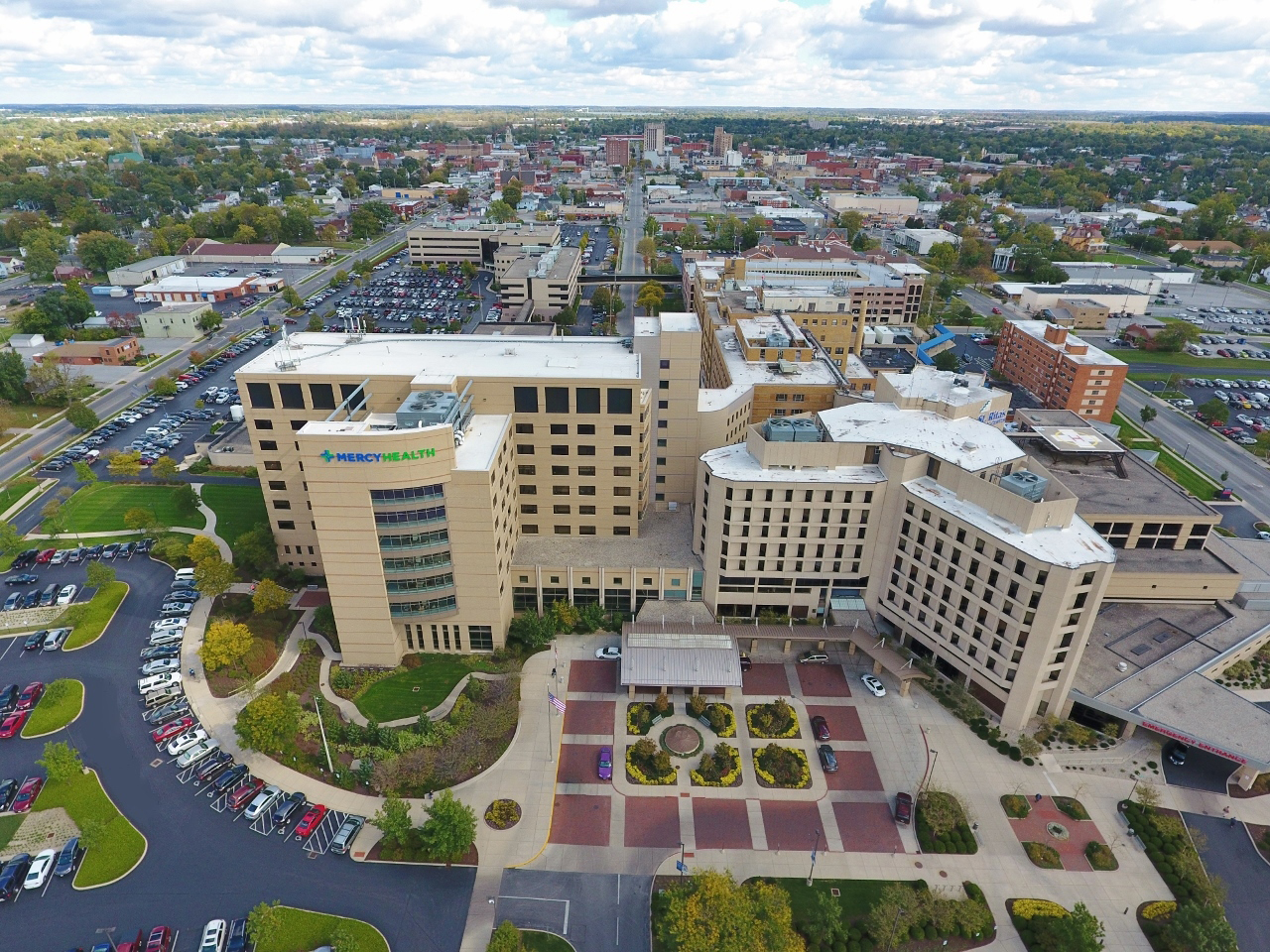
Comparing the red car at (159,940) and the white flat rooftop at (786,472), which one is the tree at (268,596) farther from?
the white flat rooftop at (786,472)

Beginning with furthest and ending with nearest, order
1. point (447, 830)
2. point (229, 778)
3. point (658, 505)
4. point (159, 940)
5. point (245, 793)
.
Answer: point (658, 505), point (229, 778), point (245, 793), point (447, 830), point (159, 940)

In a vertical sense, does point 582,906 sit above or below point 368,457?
below

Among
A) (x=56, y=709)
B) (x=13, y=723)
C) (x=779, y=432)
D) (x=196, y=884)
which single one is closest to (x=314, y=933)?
(x=196, y=884)

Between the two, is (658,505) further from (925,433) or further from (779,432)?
(925,433)

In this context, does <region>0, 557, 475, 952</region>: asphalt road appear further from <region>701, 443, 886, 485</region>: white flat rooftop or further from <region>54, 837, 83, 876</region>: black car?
<region>701, 443, 886, 485</region>: white flat rooftop

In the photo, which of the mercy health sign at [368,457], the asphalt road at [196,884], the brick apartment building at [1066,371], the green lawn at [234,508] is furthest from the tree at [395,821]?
the brick apartment building at [1066,371]

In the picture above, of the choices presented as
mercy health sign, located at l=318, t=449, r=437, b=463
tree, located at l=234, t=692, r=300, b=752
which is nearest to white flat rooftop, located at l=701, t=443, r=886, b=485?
mercy health sign, located at l=318, t=449, r=437, b=463
